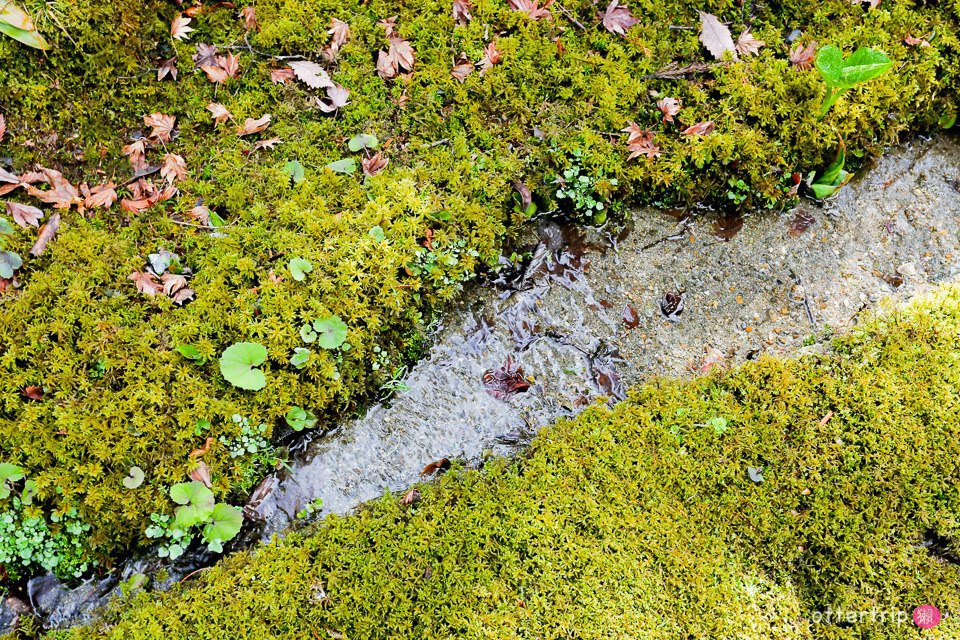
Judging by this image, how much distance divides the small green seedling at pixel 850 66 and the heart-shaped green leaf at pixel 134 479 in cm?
480

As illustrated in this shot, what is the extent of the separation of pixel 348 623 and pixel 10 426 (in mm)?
2147

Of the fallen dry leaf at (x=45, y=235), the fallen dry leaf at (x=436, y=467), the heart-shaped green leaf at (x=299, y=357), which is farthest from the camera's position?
the fallen dry leaf at (x=436, y=467)

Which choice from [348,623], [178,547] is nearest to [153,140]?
[178,547]

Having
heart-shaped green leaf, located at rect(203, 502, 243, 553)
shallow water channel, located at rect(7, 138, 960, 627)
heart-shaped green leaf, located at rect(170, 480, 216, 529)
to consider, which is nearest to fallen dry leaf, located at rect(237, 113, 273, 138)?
shallow water channel, located at rect(7, 138, 960, 627)

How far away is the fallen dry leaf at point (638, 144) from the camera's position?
4145mm

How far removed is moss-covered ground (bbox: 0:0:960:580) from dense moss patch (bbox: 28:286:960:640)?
Answer: 5 centimetres

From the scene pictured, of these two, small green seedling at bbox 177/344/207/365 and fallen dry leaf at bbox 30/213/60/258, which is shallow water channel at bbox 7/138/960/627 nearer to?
small green seedling at bbox 177/344/207/365

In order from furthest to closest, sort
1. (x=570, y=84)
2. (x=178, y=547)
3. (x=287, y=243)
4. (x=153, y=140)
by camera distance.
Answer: (x=570, y=84) → (x=153, y=140) → (x=287, y=243) → (x=178, y=547)

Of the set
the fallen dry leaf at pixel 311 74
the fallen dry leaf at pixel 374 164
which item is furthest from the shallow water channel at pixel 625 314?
the fallen dry leaf at pixel 311 74

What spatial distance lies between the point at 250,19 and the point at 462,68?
60.8 inches

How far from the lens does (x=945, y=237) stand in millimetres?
4422

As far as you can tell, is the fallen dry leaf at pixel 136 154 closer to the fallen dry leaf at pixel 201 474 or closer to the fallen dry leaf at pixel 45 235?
the fallen dry leaf at pixel 45 235

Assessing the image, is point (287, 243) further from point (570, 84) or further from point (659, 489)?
point (659, 489)

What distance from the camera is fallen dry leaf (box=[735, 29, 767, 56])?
436 centimetres
